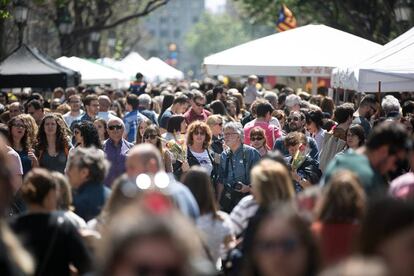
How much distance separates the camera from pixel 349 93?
2498cm

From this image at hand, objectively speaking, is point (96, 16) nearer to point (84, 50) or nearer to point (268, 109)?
point (84, 50)

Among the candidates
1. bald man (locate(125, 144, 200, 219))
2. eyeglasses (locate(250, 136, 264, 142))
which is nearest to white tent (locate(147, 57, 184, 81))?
eyeglasses (locate(250, 136, 264, 142))

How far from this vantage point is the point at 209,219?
7.74 meters

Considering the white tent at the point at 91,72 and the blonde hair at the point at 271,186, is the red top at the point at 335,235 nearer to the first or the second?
the blonde hair at the point at 271,186

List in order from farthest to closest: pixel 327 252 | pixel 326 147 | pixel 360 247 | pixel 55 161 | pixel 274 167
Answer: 1. pixel 326 147
2. pixel 55 161
3. pixel 274 167
4. pixel 327 252
5. pixel 360 247

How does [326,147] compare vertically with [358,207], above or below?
below

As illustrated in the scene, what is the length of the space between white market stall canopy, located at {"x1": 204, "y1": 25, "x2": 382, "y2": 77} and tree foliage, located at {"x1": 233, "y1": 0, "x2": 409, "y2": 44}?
10112mm

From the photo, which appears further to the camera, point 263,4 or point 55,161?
point 263,4

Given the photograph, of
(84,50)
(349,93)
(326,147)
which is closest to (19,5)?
(349,93)

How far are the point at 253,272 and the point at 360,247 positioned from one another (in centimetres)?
65

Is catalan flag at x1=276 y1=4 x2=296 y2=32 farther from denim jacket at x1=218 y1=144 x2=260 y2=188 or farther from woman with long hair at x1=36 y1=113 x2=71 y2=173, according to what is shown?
woman with long hair at x1=36 y1=113 x2=71 y2=173

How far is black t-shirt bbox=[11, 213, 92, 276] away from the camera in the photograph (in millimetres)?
6505

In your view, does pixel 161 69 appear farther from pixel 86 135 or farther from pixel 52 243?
pixel 52 243

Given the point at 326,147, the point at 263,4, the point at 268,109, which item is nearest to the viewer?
the point at 326,147
